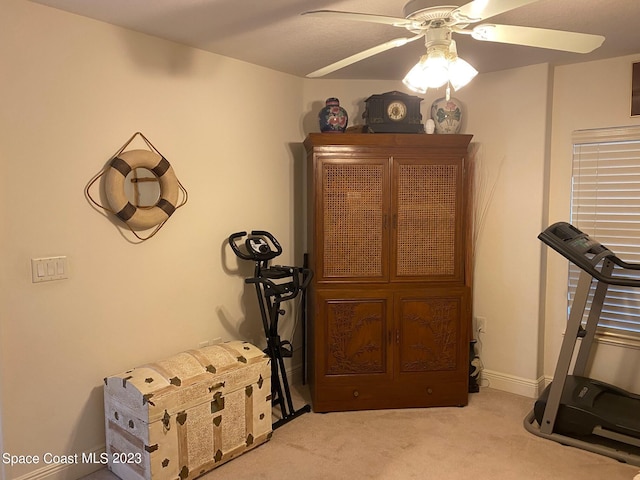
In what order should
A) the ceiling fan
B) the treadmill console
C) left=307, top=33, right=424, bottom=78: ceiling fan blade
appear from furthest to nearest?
the treadmill console, left=307, top=33, right=424, bottom=78: ceiling fan blade, the ceiling fan

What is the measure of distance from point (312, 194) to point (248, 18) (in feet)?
3.95

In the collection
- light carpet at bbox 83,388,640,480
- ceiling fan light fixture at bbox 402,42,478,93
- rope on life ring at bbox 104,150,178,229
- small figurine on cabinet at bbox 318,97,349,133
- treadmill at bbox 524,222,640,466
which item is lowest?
light carpet at bbox 83,388,640,480

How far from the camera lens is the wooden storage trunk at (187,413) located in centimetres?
239

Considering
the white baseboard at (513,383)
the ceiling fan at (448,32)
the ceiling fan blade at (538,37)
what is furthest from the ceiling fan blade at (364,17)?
the white baseboard at (513,383)

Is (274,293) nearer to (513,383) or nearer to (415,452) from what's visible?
(415,452)

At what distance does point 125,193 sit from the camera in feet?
8.91

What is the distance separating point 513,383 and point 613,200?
4.88ft

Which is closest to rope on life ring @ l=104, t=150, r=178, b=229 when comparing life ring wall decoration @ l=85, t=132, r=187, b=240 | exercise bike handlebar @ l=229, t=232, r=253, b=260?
life ring wall decoration @ l=85, t=132, r=187, b=240

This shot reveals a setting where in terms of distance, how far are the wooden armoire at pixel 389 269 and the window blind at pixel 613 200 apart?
0.84m

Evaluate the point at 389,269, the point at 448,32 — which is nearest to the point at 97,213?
the point at 389,269

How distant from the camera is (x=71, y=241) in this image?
8.25ft

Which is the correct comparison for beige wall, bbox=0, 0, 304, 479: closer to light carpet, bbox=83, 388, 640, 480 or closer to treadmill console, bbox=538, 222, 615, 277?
light carpet, bbox=83, 388, 640, 480

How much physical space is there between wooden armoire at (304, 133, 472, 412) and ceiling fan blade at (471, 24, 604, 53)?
1.37 metres

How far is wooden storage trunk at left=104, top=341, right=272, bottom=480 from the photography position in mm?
2393
